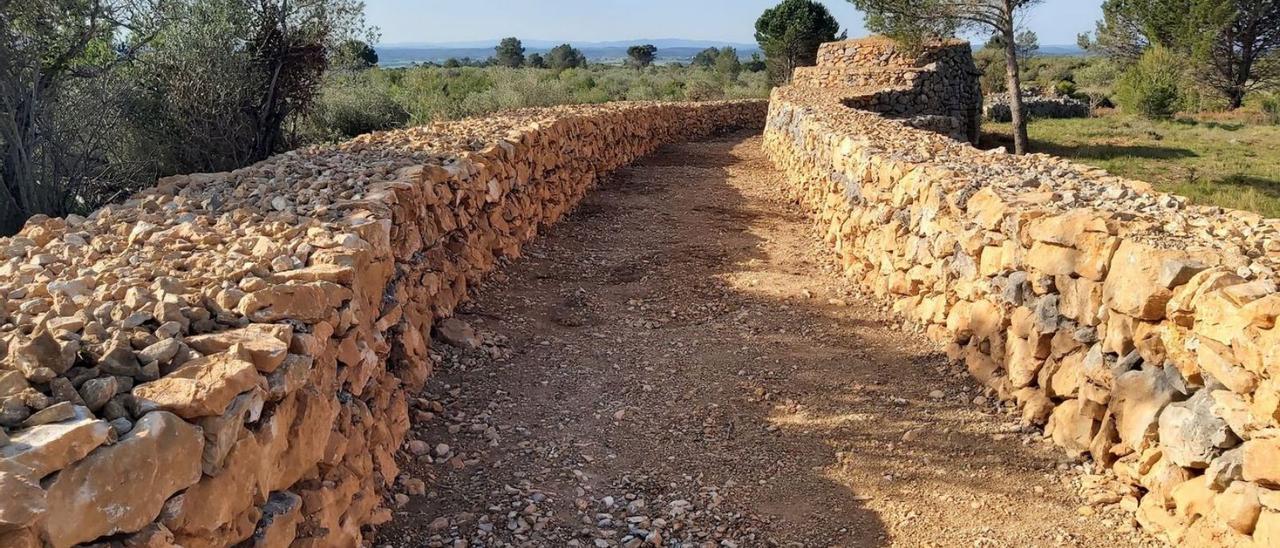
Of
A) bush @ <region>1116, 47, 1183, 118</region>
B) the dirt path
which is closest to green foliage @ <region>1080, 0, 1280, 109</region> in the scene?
bush @ <region>1116, 47, 1183, 118</region>

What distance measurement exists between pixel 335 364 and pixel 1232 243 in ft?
12.1

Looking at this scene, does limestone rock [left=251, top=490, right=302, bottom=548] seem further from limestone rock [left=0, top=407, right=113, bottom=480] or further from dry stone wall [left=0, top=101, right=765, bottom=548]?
limestone rock [left=0, top=407, right=113, bottom=480]

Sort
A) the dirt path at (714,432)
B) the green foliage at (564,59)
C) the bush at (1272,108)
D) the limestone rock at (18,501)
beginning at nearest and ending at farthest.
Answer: the limestone rock at (18,501), the dirt path at (714,432), the bush at (1272,108), the green foliage at (564,59)

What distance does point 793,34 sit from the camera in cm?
3095

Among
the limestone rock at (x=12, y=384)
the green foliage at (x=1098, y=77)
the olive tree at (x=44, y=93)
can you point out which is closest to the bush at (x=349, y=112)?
the olive tree at (x=44, y=93)

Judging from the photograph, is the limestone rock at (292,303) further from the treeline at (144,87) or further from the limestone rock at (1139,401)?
the treeline at (144,87)

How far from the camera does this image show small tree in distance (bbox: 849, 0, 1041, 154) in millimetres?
16641

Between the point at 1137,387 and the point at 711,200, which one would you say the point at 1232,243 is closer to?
the point at 1137,387

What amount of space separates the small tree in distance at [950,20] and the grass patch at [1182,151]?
121 cm

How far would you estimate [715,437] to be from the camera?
434cm

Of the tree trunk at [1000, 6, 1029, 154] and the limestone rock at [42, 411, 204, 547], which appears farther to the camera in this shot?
the tree trunk at [1000, 6, 1029, 154]

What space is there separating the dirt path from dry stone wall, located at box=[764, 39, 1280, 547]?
0.20 meters

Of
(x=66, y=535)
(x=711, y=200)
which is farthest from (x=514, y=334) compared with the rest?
(x=711, y=200)

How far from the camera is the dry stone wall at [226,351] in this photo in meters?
1.95
